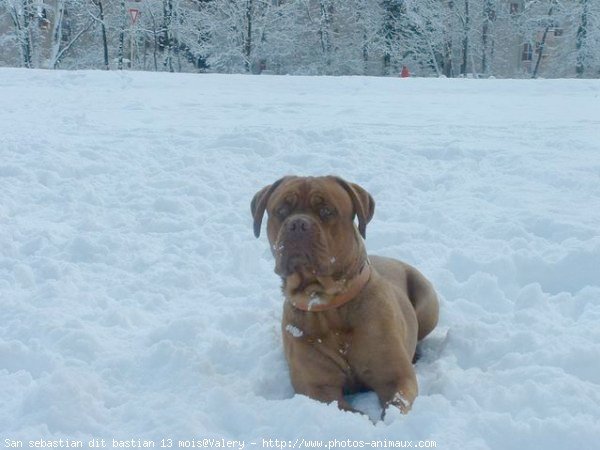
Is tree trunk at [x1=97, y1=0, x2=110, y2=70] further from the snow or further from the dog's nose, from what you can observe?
the dog's nose

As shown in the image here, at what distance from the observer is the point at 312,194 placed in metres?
3.77

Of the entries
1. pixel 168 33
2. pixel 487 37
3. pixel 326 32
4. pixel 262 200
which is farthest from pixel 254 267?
pixel 487 37

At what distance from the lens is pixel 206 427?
10.6ft

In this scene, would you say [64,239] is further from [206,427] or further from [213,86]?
[213,86]

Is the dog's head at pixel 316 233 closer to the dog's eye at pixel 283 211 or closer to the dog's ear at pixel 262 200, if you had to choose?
the dog's eye at pixel 283 211

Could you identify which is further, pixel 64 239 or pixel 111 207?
pixel 111 207

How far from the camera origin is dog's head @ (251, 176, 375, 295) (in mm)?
3614

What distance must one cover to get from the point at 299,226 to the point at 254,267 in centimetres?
247

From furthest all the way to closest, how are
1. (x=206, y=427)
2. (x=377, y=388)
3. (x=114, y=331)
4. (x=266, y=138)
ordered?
(x=266, y=138)
(x=114, y=331)
(x=377, y=388)
(x=206, y=427)

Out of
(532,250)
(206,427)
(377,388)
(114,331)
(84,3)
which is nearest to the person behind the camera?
(206,427)

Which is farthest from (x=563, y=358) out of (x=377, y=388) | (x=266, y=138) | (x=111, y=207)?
(x=266, y=138)

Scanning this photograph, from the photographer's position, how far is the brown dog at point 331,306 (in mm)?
3639

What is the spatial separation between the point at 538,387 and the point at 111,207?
198 inches

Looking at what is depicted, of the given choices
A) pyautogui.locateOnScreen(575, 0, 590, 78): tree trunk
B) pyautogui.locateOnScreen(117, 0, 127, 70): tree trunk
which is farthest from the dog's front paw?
pyautogui.locateOnScreen(575, 0, 590, 78): tree trunk
